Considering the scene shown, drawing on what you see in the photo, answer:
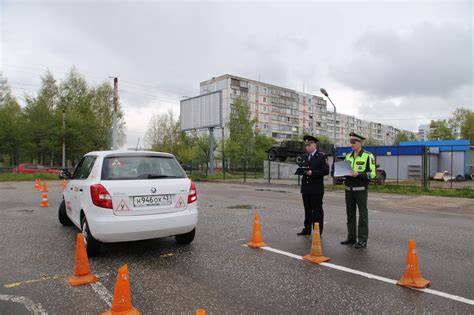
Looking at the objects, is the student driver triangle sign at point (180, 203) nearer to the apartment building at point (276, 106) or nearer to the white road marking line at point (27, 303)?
the white road marking line at point (27, 303)

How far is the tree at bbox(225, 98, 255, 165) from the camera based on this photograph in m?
41.3

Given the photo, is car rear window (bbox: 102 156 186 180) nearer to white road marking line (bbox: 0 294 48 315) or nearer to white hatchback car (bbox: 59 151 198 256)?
white hatchback car (bbox: 59 151 198 256)

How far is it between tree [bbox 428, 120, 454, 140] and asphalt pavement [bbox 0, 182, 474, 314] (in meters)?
69.2

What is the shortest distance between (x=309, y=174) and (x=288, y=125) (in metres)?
90.3

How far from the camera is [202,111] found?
114 ft

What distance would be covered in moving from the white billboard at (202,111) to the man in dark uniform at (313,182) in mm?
26145

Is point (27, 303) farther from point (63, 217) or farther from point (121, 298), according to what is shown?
point (63, 217)

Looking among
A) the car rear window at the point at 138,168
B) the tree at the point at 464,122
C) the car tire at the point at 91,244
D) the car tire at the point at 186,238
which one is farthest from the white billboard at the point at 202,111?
the tree at the point at 464,122

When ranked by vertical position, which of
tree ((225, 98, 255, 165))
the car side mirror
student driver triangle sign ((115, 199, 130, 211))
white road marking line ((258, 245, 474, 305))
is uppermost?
tree ((225, 98, 255, 165))

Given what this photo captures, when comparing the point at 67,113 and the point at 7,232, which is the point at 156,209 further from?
the point at 67,113

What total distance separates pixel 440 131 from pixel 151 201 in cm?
7559

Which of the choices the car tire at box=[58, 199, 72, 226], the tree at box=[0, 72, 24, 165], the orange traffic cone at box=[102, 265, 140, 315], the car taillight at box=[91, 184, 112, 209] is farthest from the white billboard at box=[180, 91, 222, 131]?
the orange traffic cone at box=[102, 265, 140, 315]

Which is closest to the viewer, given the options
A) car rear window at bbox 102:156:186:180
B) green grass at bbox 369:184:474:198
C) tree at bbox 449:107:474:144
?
car rear window at bbox 102:156:186:180

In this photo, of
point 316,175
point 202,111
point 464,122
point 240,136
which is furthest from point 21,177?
point 464,122
